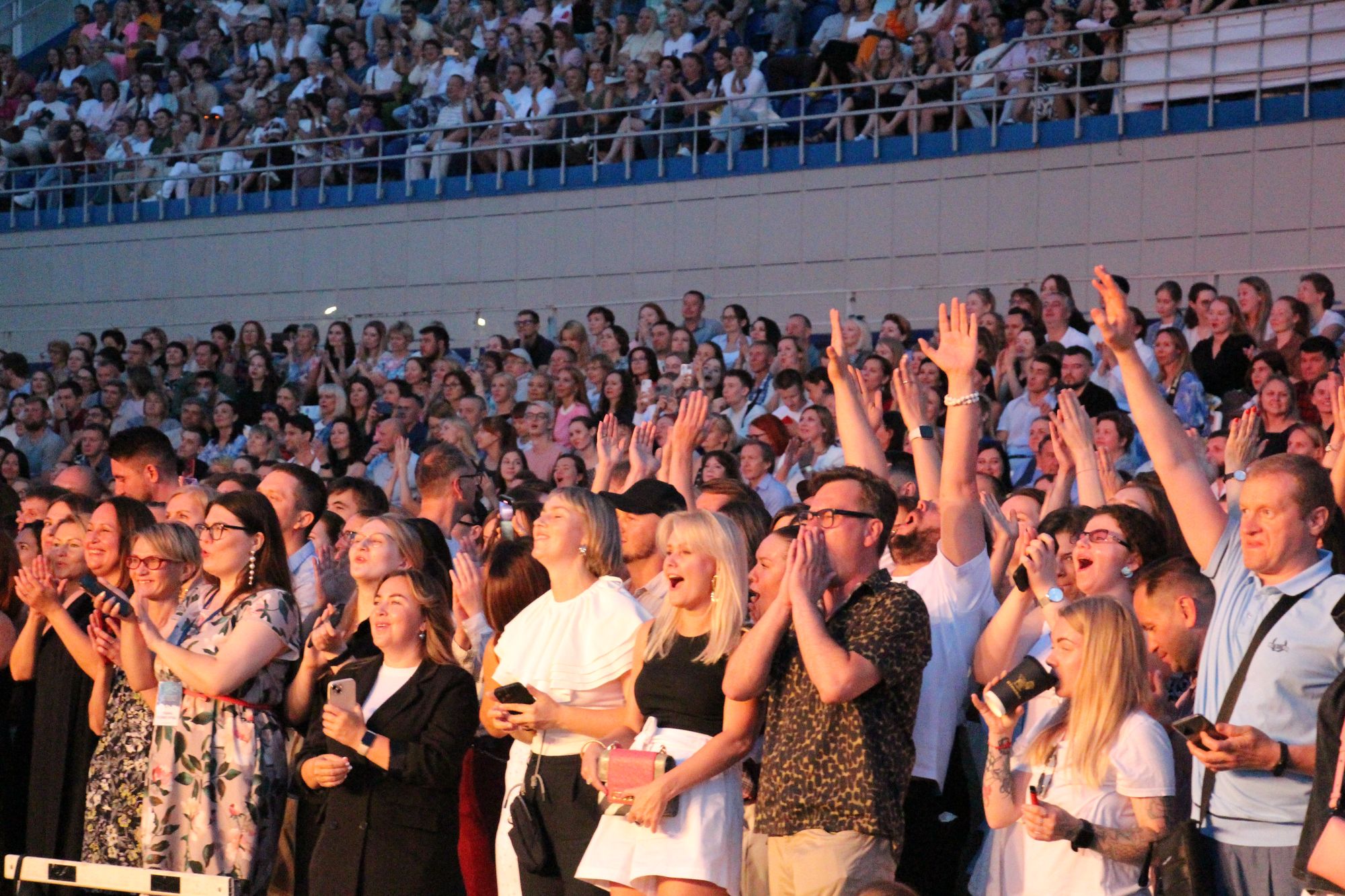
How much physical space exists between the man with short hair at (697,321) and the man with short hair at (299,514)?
607 centimetres

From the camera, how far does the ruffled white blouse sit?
15.8ft

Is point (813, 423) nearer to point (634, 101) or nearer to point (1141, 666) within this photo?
point (1141, 666)

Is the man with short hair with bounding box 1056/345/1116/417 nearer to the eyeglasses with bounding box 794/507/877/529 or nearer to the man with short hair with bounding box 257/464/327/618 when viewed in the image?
the man with short hair with bounding box 257/464/327/618

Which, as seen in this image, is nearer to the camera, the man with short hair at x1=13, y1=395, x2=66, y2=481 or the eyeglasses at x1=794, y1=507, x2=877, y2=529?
the eyeglasses at x1=794, y1=507, x2=877, y2=529

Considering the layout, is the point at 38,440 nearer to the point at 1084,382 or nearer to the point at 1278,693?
the point at 1084,382

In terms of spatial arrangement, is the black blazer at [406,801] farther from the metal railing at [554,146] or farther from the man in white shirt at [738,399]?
the metal railing at [554,146]

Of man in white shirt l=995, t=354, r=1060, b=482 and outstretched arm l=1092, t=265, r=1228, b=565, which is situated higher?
man in white shirt l=995, t=354, r=1060, b=482

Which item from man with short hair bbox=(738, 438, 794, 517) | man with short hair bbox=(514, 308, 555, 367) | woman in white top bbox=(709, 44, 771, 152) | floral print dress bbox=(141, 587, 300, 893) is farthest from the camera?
woman in white top bbox=(709, 44, 771, 152)

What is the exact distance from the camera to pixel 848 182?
1408 cm

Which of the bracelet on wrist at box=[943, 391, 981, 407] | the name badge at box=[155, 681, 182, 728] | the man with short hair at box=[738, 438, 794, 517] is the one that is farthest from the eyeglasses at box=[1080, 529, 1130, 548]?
the man with short hair at box=[738, 438, 794, 517]

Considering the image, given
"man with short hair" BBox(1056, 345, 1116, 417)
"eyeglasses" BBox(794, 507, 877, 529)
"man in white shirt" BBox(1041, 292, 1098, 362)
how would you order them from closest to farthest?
"eyeglasses" BBox(794, 507, 877, 529) < "man with short hair" BBox(1056, 345, 1116, 417) < "man in white shirt" BBox(1041, 292, 1098, 362)

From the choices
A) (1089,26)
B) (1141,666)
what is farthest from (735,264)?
(1141,666)

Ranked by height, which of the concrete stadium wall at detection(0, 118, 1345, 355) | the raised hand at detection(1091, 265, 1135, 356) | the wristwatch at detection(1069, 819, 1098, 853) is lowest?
the wristwatch at detection(1069, 819, 1098, 853)

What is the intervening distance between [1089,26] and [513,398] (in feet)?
17.3
